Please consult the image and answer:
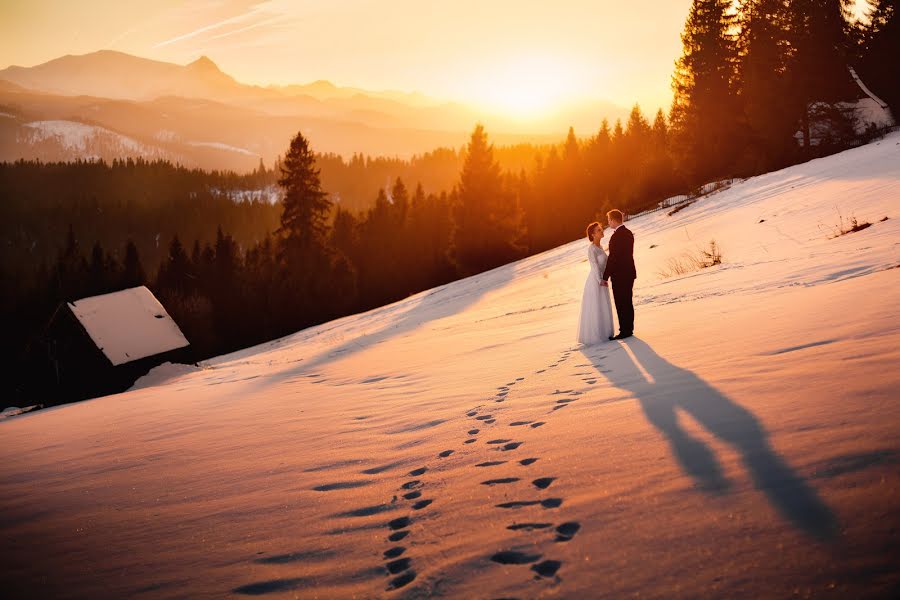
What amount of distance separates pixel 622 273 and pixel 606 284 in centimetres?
36

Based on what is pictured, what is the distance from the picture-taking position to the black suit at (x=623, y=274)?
9.37 metres

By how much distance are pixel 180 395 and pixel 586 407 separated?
30.1 ft

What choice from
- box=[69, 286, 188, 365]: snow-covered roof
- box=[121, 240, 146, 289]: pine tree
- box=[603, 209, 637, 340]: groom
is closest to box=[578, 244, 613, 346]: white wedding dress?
box=[603, 209, 637, 340]: groom

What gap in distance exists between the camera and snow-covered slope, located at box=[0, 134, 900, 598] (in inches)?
101

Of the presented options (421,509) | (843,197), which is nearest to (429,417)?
(421,509)

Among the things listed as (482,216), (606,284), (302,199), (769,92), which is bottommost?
(606,284)

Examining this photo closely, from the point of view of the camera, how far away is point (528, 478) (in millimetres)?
3650

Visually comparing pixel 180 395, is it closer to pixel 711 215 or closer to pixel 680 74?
pixel 711 215

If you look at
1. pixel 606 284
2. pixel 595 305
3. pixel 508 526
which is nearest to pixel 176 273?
pixel 595 305

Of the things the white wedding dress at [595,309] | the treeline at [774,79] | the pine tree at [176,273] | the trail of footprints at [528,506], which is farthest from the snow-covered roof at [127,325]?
the pine tree at [176,273]

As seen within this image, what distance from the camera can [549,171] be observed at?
80.5 metres

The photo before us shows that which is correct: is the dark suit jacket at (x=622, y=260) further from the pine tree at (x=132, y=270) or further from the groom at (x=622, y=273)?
the pine tree at (x=132, y=270)

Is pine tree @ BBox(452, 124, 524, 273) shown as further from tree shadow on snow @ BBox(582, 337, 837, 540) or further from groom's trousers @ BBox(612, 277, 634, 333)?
tree shadow on snow @ BBox(582, 337, 837, 540)

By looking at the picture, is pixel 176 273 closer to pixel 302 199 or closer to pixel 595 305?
pixel 302 199
